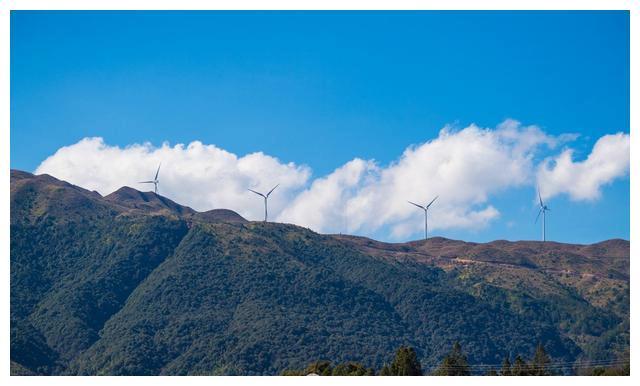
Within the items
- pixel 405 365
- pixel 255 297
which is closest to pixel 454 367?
pixel 405 365

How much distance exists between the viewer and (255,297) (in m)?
144

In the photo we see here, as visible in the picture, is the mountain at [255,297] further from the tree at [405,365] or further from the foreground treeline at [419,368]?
the tree at [405,365]

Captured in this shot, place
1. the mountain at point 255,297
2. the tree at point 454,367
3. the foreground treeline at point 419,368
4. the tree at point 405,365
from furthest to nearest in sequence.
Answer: the mountain at point 255,297, the tree at point 454,367, the tree at point 405,365, the foreground treeline at point 419,368

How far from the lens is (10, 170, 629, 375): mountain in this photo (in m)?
127

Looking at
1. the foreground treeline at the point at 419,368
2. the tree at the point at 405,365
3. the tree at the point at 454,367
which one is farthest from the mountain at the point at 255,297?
the tree at the point at 405,365

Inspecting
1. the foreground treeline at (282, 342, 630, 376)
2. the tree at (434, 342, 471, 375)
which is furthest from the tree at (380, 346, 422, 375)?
the tree at (434, 342, 471, 375)

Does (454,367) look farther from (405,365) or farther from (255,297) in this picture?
(255,297)

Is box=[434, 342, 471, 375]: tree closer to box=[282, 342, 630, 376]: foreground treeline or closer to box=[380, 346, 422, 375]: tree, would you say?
box=[282, 342, 630, 376]: foreground treeline

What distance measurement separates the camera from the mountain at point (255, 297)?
12688cm

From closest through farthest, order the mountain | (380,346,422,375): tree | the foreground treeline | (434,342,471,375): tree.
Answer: the foreground treeline, (380,346,422,375): tree, (434,342,471,375): tree, the mountain

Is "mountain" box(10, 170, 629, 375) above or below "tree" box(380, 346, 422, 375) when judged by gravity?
above

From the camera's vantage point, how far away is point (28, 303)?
480 feet
